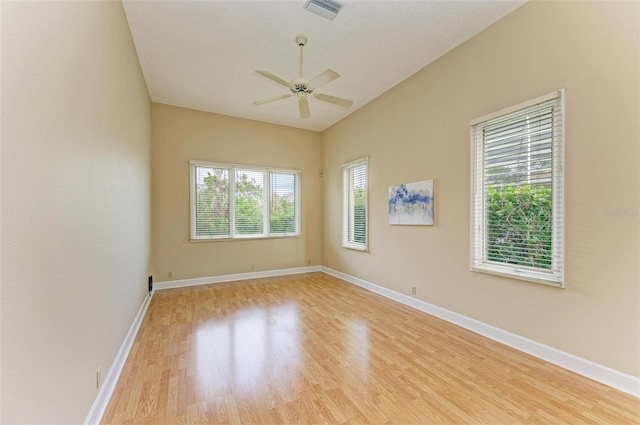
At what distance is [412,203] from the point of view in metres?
4.01

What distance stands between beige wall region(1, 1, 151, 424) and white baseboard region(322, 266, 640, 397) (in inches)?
140

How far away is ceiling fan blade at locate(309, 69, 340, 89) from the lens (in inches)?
114

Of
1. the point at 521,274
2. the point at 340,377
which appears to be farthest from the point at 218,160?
the point at 521,274

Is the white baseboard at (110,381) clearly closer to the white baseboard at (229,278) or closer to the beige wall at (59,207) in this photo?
the beige wall at (59,207)

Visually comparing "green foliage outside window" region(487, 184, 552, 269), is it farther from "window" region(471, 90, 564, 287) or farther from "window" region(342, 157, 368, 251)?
"window" region(342, 157, 368, 251)

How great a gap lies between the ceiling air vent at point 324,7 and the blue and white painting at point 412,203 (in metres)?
2.35

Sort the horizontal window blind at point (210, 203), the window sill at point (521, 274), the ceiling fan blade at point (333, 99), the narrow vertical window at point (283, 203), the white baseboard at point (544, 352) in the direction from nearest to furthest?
the white baseboard at point (544, 352)
the window sill at point (521, 274)
the ceiling fan blade at point (333, 99)
the horizontal window blind at point (210, 203)
the narrow vertical window at point (283, 203)

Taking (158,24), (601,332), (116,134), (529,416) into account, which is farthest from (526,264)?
(158,24)

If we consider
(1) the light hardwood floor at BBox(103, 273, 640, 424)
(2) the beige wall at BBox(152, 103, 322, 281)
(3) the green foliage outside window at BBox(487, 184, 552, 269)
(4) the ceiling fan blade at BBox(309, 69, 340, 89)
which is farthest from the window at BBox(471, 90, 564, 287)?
(2) the beige wall at BBox(152, 103, 322, 281)

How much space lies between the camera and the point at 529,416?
1.84m

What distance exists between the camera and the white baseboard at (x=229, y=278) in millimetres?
5047

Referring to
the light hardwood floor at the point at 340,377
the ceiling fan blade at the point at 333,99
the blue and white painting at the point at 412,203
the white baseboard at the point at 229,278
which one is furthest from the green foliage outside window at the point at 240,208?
the ceiling fan blade at the point at 333,99

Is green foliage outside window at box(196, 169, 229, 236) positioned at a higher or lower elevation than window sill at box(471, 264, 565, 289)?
higher

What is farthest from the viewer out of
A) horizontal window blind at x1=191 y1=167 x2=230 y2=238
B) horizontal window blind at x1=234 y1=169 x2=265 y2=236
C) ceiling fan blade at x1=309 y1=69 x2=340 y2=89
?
horizontal window blind at x1=234 y1=169 x2=265 y2=236
